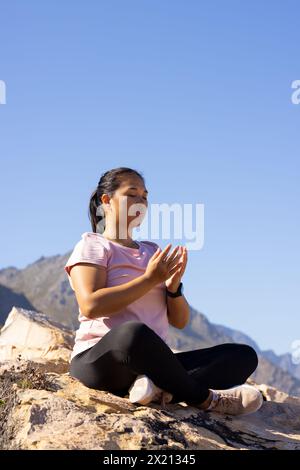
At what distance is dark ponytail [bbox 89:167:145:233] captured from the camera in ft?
24.0

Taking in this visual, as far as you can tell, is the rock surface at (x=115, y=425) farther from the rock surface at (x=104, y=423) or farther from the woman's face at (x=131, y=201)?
the woman's face at (x=131, y=201)

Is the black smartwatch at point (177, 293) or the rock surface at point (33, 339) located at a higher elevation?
the black smartwatch at point (177, 293)

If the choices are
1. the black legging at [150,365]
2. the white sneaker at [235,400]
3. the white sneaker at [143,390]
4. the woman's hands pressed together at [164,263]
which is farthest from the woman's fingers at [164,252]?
the white sneaker at [235,400]

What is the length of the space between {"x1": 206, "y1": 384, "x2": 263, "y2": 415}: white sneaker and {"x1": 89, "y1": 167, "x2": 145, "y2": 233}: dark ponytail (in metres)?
2.13

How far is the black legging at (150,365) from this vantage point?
631 cm

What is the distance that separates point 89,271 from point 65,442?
1941 mm

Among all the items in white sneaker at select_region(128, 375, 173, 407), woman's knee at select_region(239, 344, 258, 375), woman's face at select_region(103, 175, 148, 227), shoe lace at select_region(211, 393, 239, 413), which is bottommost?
shoe lace at select_region(211, 393, 239, 413)

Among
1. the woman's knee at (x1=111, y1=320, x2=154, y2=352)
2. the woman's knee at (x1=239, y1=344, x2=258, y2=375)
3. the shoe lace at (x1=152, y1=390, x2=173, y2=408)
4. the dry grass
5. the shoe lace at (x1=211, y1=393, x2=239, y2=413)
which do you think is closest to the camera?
the dry grass

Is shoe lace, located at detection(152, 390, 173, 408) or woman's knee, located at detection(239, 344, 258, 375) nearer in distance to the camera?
shoe lace, located at detection(152, 390, 173, 408)

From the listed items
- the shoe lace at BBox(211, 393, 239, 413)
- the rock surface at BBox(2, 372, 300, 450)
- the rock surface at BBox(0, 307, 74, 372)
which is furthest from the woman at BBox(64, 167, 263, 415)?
the rock surface at BBox(0, 307, 74, 372)

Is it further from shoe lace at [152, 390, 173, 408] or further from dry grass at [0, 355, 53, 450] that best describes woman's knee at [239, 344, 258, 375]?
dry grass at [0, 355, 53, 450]

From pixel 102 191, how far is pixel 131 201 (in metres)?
0.42

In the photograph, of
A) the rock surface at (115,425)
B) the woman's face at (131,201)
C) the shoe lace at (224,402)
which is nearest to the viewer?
the rock surface at (115,425)
